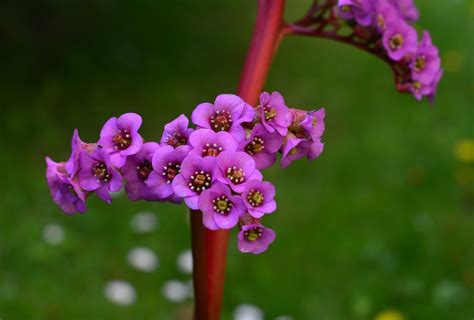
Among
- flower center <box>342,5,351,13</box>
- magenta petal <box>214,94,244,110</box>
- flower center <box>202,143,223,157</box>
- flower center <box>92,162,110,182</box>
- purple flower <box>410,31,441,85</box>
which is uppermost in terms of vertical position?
flower center <box>342,5,351,13</box>

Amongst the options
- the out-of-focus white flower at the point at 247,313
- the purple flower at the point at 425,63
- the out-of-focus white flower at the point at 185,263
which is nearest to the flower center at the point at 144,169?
the purple flower at the point at 425,63

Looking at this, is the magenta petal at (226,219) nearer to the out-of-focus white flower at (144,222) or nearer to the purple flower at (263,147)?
the purple flower at (263,147)

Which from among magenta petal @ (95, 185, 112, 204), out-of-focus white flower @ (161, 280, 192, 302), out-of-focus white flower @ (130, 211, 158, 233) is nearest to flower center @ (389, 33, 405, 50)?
magenta petal @ (95, 185, 112, 204)

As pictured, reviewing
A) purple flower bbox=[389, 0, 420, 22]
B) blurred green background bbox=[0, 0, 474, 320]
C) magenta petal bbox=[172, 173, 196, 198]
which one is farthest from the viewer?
blurred green background bbox=[0, 0, 474, 320]

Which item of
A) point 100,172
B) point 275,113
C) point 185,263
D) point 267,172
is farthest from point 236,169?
point 267,172

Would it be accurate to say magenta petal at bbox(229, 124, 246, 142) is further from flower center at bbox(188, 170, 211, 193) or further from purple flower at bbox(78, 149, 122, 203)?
purple flower at bbox(78, 149, 122, 203)

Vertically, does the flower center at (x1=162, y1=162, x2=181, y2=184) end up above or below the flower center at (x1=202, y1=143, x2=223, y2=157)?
below
